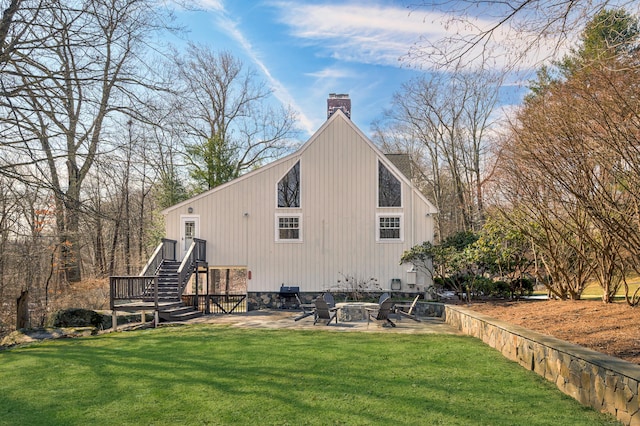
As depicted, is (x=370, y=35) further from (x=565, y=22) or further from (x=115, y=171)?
(x=115, y=171)

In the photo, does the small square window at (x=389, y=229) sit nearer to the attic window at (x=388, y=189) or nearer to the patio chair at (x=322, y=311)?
the attic window at (x=388, y=189)

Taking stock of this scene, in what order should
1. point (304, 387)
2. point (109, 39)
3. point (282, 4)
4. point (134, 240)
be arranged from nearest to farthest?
point (304, 387) → point (109, 39) → point (282, 4) → point (134, 240)

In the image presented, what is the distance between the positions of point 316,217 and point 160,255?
21.0 feet

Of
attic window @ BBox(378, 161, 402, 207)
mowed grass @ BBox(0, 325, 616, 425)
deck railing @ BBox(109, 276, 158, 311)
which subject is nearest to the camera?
mowed grass @ BBox(0, 325, 616, 425)

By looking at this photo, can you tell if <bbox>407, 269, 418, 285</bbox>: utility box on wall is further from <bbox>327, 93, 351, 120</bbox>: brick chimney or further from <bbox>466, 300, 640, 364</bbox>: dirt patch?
<bbox>327, 93, 351, 120</bbox>: brick chimney

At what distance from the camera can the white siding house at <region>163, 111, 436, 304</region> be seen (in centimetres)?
1927

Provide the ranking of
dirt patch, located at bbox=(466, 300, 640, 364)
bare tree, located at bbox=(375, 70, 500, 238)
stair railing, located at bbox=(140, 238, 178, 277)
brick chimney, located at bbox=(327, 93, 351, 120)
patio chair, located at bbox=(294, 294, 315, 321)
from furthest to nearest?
bare tree, located at bbox=(375, 70, 500, 238) < brick chimney, located at bbox=(327, 93, 351, 120) < stair railing, located at bbox=(140, 238, 178, 277) < patio chair, located at bbox=(294, 294, 315, 321) < dirt patch, located at bbox=(466, 300, 640, 364)

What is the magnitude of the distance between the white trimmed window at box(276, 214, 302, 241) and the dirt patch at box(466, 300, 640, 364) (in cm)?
992

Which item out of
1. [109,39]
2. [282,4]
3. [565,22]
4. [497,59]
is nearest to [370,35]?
[497,59]

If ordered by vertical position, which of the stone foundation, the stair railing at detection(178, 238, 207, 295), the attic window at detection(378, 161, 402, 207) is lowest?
the stone foundation

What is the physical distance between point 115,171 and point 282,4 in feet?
15.1

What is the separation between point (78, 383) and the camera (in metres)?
6.30

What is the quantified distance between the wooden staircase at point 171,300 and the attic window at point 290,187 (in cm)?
530

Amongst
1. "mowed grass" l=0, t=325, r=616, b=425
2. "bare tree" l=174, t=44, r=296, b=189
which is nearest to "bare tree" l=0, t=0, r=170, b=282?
"mowed grass" l=0, t=325, r=616, b=425
